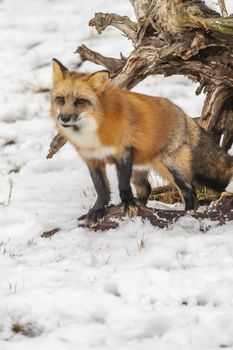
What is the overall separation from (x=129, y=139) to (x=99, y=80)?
2.59 feet

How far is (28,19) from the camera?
15.7m

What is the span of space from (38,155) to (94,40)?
15.6 ft

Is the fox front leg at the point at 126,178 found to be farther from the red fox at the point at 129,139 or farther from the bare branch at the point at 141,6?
the bare branch at the point at 141,6

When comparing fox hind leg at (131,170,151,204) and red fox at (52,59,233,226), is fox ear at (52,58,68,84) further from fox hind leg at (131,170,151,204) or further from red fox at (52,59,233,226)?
fox hind leg at (131,170,151,204)

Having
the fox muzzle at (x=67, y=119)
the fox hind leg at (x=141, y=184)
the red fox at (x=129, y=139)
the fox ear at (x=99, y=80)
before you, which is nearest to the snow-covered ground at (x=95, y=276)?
the fox hind leg at (x=141, y=184)

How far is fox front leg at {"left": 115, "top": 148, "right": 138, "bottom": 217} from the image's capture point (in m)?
7.14

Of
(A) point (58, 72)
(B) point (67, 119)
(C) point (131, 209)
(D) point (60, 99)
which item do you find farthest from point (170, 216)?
(A) point (58, 72)

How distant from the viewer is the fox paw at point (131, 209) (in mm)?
7097

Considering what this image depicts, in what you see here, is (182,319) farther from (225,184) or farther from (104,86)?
(225,184)

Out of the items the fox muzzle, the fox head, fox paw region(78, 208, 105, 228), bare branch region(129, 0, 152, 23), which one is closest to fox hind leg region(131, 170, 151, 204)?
fox paw region(78, 208, 105, 228)

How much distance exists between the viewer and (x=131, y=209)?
713cm

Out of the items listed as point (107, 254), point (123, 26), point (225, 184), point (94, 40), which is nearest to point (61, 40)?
point (94, 40)

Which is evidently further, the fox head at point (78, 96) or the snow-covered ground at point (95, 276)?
the fox head at point (78, 96)

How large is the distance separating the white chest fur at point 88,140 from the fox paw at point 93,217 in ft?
2.16
